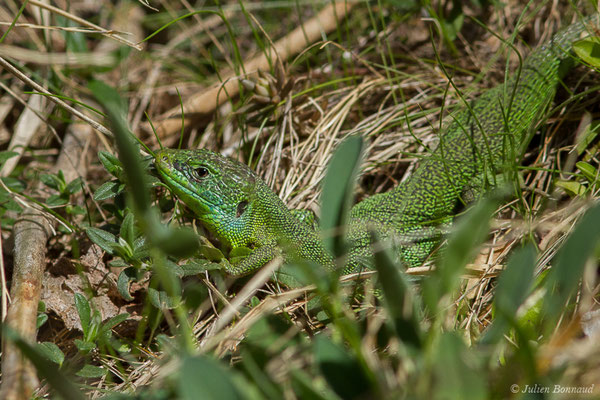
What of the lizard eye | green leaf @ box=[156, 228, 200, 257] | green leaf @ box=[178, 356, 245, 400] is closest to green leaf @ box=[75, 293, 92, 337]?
the lizard eye

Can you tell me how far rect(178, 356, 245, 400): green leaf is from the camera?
4.48 ft

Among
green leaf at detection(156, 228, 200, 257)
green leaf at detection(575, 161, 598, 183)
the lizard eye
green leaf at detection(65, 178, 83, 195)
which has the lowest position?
green leaf at detection(575, 161, 598, 183)

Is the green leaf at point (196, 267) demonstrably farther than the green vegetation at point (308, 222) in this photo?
Yes

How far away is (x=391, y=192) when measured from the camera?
3.57m

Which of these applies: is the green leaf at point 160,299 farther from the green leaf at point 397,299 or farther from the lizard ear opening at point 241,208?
the green leaf at point 397,299

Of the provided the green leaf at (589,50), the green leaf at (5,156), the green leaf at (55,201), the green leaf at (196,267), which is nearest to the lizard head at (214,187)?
the green leaf at (196,267)

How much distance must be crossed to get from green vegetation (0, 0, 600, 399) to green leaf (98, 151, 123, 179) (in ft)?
Answer: 0.04

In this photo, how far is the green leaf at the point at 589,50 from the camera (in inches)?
130

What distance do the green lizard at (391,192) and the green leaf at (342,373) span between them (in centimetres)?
116

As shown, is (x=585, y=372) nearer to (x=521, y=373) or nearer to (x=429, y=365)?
(x=521, y=373)

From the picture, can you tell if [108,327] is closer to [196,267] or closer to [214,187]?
[196,267]

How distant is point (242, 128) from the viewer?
3.72 meters

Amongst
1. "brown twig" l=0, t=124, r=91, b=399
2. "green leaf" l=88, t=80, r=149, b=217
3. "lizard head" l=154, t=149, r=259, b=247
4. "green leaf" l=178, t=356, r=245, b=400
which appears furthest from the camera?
"lizard head" l=154, t=149, r=259, b=247

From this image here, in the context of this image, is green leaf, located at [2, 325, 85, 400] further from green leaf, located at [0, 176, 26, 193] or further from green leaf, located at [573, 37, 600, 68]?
green leaf, located at [573, 37, 600, 68]
